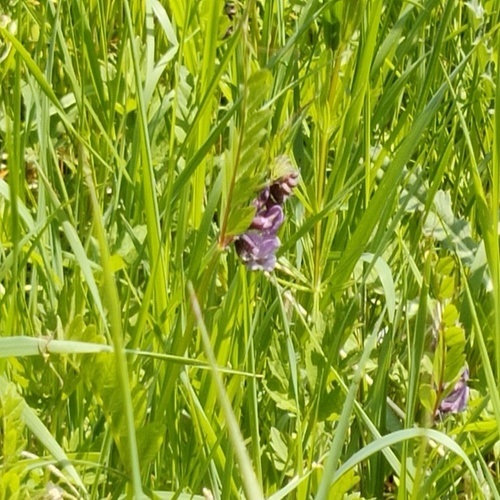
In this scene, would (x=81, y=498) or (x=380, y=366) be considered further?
(x=380, y=366)

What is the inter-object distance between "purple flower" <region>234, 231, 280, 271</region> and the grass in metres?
0.06

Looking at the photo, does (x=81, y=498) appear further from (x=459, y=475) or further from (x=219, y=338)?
(x=459, y=475)

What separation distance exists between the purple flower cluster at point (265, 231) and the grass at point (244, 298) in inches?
1.3

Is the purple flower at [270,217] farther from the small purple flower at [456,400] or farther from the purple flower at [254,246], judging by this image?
the small purple flower at [456,400]

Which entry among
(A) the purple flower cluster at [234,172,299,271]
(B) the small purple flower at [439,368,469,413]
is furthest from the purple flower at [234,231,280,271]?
(B) the small purple flower at [439,368,469,413]

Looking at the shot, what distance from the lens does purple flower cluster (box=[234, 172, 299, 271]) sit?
104cm

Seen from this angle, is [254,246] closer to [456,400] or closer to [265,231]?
[265,231]

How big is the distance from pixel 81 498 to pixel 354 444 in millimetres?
478

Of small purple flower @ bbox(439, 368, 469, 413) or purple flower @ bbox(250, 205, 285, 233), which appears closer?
purple flower @ bbox(250, 205, 285, 233)

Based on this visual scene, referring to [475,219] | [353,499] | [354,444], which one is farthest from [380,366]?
[475,219]

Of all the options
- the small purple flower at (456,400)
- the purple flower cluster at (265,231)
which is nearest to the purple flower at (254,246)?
the purple flower cluster at (265,231)

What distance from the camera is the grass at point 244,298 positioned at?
3.19 ft

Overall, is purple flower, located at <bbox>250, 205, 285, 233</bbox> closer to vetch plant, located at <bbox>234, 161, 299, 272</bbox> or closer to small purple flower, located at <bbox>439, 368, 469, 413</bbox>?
vetch plant, located at <bbox>234, 161, 299, 272</bbox>

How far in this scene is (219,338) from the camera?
1294 millimetres
